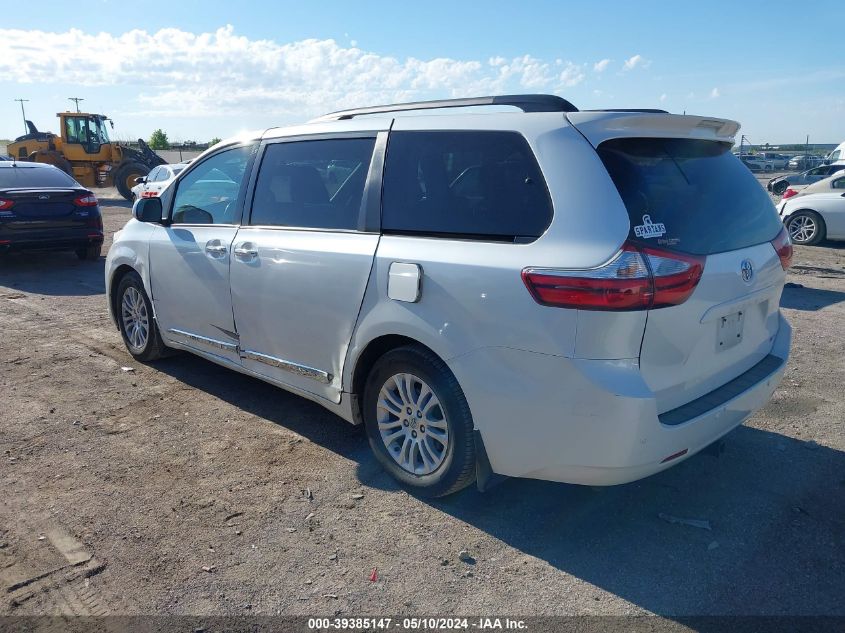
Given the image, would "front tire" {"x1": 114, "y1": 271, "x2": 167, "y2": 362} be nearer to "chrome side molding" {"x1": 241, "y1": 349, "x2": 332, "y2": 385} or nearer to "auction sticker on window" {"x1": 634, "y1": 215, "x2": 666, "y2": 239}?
"chrome side molding" {"x1": 241, "y1": 349, "x2": 332, "y2": 385}

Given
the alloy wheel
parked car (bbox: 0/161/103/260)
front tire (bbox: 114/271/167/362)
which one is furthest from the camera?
parked car (bbox: 0/161/103/260)

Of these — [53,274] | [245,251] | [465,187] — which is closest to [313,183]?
[245,251]

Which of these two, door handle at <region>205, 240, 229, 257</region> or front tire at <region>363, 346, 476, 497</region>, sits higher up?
door handle at <region>205, 240, 229, 257</region>

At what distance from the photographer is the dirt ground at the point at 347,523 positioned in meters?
2.90

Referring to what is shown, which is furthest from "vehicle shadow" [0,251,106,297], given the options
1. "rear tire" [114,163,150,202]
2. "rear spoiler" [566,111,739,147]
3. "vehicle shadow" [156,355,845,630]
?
"rear tire" [114,163,150,202]

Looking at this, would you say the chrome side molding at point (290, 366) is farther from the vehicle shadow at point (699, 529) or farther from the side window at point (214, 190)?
the side window at point (214, 190)

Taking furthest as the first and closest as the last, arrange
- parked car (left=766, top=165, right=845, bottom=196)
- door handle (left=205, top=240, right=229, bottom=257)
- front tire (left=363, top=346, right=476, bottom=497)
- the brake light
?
1. parked car (left=766, top=165, right=845, bottom=196)
2. the brake light
3. door handle (left=205, top=240, right=229, bottom=257)
4. front tire (left=363, top=346, right=476, bottom=497)

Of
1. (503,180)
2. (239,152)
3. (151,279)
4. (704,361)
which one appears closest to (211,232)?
(239,152)

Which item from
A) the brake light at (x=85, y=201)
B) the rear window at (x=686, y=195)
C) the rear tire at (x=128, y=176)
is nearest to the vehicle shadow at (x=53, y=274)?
the brake light at (x=85, y=201)

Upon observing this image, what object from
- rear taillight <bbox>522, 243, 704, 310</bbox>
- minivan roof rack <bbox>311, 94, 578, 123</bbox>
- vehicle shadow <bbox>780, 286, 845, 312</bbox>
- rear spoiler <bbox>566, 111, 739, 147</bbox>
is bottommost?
vehicle shadow <bbox>780, 286, 845, 312</bbox>

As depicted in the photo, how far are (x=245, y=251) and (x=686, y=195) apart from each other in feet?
8.68

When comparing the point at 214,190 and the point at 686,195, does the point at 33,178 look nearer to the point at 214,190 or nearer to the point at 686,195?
the point at 214,190

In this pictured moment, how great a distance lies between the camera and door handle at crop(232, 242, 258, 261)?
435 cm

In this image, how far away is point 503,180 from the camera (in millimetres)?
3209
